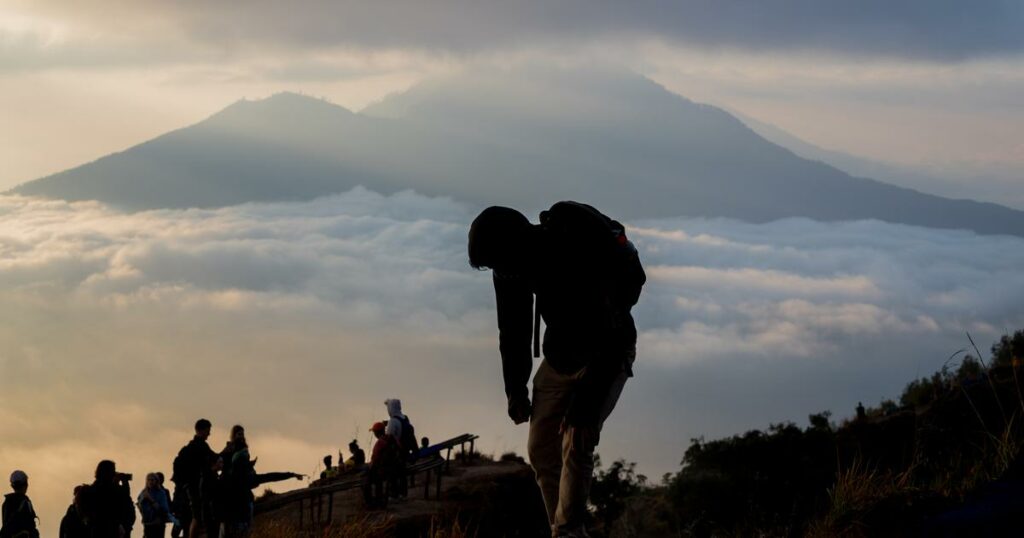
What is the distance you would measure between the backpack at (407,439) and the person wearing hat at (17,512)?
6.84 meters

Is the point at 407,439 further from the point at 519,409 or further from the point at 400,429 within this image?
the point at 519,409

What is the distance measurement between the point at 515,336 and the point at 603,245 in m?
0.59

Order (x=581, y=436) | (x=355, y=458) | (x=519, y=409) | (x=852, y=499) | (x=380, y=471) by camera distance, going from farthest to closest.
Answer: (x=355, y=458)
(x=380, y=471)
(x=852, y=499)
(x=519, y=409)
(x=581, y=436)

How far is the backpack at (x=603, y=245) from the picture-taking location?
587 cm

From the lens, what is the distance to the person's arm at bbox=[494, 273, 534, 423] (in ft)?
19.6

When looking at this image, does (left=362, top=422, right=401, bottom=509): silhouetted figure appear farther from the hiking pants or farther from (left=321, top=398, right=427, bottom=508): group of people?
the hiking pants

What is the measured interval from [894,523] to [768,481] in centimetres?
2712

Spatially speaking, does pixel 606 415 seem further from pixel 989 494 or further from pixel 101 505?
pixel 101 505

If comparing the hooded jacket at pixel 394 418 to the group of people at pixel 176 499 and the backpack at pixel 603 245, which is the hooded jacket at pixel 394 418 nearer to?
the group of people at pixel 176 499

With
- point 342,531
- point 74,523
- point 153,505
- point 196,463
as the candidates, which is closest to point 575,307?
point 342,531

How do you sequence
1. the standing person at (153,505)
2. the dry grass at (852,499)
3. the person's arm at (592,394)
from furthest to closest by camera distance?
the standing person at (153,505) → the dry grass at (852,499) → the person's arm at (592,394)

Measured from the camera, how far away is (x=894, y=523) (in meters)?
6.70

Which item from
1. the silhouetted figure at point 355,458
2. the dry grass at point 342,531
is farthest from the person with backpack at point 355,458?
the dry grass at point 342,531

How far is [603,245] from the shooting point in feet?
19.3
